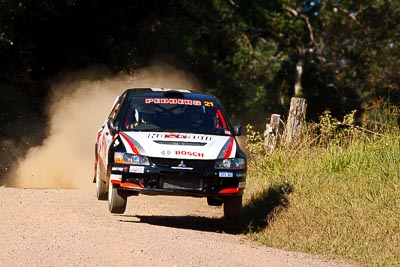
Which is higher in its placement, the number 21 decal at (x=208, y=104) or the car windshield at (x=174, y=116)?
the number 21 decal at (x=208, y=104)

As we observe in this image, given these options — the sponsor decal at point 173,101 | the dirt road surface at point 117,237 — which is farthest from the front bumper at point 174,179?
the sponsor decal at point 173,101

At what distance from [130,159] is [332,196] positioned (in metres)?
2.92

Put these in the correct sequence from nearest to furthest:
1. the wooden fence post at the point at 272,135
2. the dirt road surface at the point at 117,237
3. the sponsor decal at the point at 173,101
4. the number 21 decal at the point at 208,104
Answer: the dirt road surface at the point at 117,237
the sponsor decal at the point at 173,101
the number 21 decal at the point at 208,104
the wooden fence post at the point at 272,135

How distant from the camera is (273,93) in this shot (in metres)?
55.2

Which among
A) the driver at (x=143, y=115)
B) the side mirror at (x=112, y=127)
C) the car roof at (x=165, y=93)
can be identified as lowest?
the side mirror at (x=112, y=127)

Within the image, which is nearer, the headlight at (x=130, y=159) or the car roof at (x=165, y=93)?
the headlight at (x=130, y=159)

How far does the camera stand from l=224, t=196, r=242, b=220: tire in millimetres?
13195

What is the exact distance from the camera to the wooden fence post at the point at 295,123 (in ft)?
56.1

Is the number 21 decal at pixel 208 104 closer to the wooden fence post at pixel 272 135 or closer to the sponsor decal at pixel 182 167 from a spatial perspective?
the sponsor decal at pixel 182 167

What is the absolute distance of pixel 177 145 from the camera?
1261 centimetres

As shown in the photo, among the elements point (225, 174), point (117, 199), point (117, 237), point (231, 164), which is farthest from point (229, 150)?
point (117, 237)

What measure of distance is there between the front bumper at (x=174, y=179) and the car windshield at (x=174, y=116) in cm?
90

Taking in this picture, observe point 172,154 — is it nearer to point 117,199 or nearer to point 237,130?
point 117,199

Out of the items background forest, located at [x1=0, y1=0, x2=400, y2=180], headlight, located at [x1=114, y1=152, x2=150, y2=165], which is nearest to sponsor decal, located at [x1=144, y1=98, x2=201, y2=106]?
headlight, located at [x1=114, y1=152, x2=150, y2=165]
